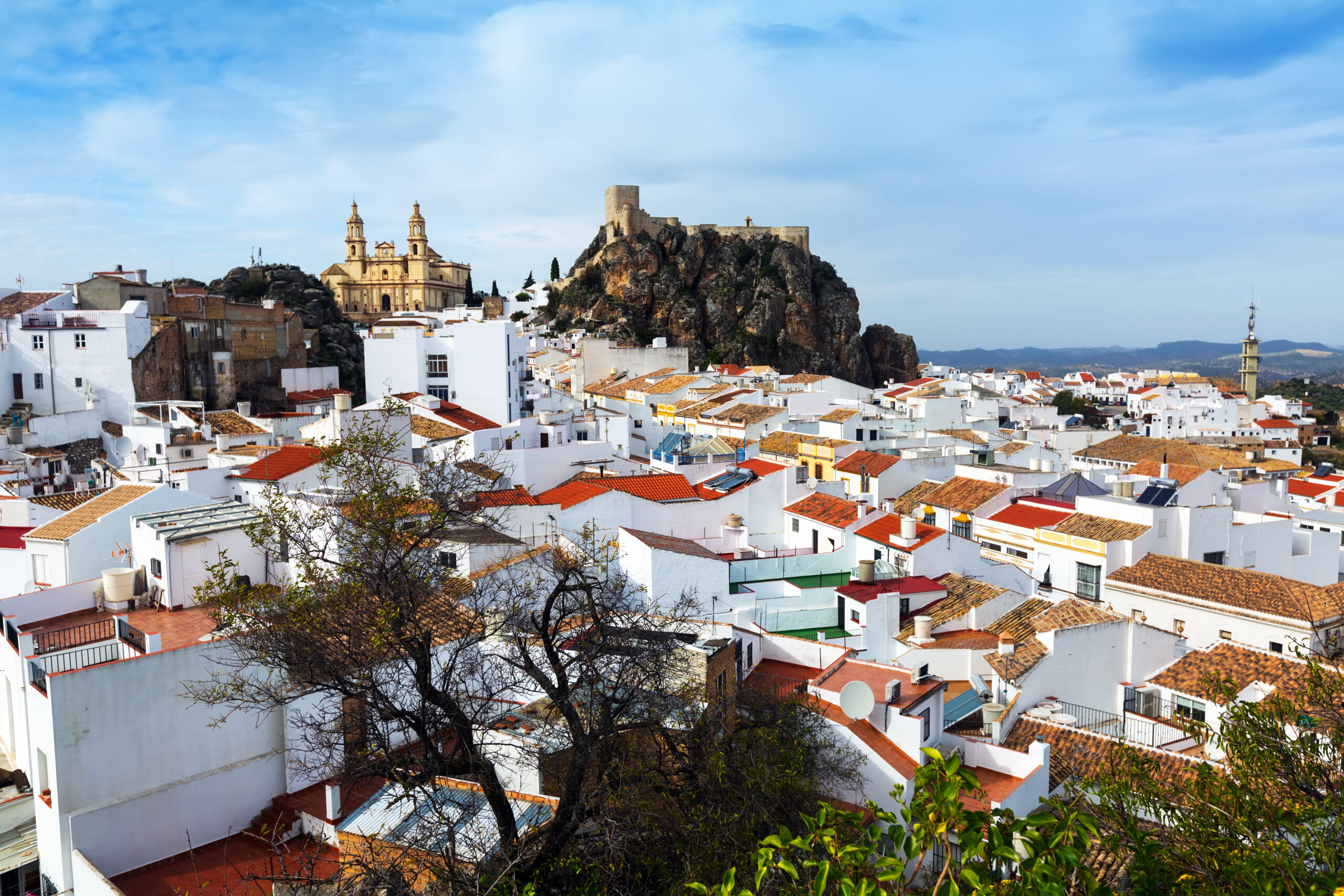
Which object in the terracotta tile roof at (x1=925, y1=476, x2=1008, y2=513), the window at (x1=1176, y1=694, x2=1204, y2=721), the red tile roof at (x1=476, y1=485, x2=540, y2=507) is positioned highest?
the red tile roof at (x1=476, y1=485, x2=540, y2=507)

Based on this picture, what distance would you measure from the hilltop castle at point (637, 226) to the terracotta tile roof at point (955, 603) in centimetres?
7836

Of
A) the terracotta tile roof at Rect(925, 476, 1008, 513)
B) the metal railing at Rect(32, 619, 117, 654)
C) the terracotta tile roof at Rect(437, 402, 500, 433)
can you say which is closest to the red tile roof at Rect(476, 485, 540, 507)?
the terracotta tile roof at Rect(437, 402, 500, 433)

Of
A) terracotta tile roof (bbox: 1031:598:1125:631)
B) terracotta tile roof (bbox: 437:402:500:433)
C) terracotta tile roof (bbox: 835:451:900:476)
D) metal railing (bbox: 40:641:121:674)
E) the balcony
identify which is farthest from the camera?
the balcony

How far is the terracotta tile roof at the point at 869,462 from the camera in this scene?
1283 inches

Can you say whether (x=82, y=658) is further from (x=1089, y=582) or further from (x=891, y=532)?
(x=1089, y=582)

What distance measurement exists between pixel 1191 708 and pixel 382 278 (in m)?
82.8

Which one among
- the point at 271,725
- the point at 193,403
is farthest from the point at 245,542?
the point at 193,403

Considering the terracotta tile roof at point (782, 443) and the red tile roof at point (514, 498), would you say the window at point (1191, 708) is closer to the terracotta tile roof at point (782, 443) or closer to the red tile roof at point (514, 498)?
the red tile roof at point (514, 498)

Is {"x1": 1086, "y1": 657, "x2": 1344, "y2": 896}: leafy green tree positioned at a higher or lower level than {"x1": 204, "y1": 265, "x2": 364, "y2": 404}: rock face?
lower

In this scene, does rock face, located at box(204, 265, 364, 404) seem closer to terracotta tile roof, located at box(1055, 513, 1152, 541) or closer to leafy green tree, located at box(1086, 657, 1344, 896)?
terracotta tile roof, located at box(1055, 513, 1152, 541)

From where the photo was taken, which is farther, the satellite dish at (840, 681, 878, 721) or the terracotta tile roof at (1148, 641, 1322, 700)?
the terracotta tile roof at (1148, 641, 1322, 700)

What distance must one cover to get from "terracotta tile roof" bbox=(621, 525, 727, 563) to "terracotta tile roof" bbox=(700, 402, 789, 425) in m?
20.4

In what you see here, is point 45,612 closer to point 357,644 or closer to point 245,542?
point 245,542

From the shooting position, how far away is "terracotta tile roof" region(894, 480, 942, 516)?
98.2 ft
